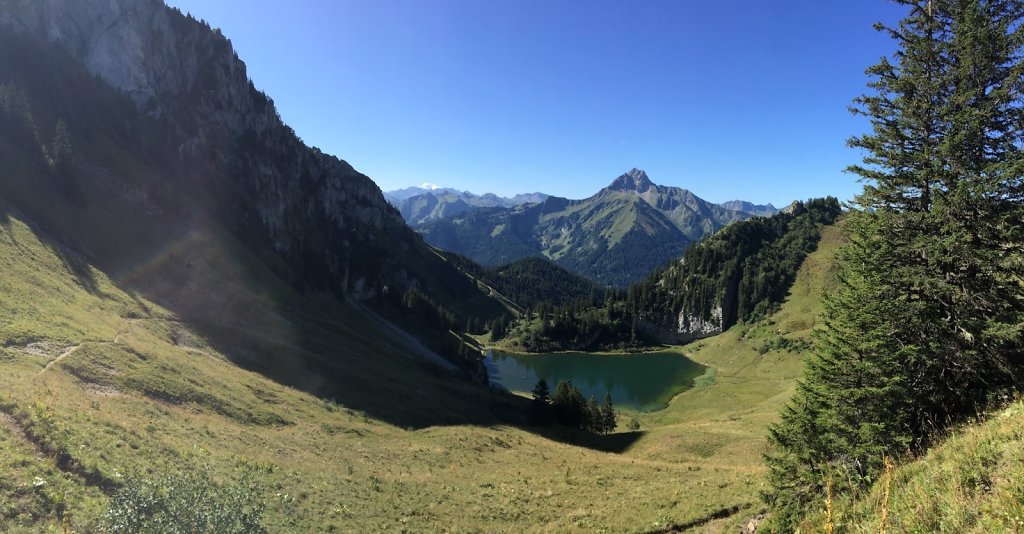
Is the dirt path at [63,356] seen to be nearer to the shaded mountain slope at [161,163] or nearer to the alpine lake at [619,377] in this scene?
the shaded mountain slope at [161,163]

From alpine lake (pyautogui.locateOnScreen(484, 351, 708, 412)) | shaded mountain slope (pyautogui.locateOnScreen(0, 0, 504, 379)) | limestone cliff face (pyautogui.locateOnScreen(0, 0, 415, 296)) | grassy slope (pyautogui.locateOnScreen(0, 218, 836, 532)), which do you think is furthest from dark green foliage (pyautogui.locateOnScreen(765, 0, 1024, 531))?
limestone cliff face (pyautogui.locateOnScreen(0, 0, 415, 296))

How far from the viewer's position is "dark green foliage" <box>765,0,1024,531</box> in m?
15.7

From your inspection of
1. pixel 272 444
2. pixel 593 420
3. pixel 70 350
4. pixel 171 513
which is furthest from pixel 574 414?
pixel 171 513

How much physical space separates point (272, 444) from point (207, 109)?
137 metres

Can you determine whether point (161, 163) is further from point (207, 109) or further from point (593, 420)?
point (593, 420)

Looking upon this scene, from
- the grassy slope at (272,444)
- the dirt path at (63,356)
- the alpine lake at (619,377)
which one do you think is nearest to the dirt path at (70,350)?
the dirt path at (63,356)

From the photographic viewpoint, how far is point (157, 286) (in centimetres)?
6638

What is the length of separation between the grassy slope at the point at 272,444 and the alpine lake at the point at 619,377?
71.3 m

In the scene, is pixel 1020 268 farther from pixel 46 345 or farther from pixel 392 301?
pixel 392 301

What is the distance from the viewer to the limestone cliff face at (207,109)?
11588 cm

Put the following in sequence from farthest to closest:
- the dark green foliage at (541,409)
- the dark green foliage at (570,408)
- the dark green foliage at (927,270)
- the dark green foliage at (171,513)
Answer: the dark green foliage at (541,409)
the dark green foliage at (570,408)
the dark green foliage at (927,270)
the dark green foliage at (171,513)

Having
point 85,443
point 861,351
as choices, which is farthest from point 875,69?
point 85,443

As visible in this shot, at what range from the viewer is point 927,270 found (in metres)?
17.1

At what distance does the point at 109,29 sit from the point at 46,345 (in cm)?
12882
